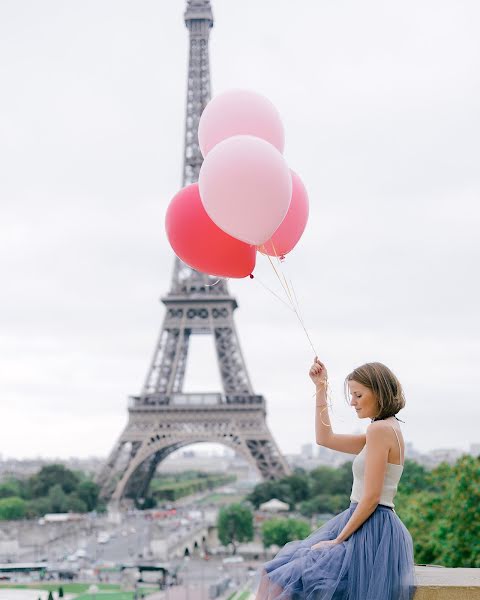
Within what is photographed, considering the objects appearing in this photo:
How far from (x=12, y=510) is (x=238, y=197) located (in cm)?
5719

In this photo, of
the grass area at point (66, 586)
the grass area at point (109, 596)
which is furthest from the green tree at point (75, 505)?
the grass area at point (109, 596)

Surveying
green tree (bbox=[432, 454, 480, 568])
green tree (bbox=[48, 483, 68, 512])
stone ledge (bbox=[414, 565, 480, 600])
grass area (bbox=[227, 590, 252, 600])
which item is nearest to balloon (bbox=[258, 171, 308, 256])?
stone ledge (bbox=[414, 565, 480, 600])

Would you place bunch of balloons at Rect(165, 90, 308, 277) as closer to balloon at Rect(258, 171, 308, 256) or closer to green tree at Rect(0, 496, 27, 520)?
balloon at Rect(258, 171, 308, 256)

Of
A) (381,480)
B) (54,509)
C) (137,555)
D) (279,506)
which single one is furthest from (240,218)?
(54,509)

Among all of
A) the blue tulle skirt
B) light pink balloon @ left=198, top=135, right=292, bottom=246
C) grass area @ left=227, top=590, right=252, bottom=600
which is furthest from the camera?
grass area @ left=227, top=590, right=252, bottom=600

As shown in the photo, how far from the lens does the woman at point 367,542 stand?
4.18 meters

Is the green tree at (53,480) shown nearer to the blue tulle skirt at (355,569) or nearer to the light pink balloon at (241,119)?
the light pink balloon at (241,119)

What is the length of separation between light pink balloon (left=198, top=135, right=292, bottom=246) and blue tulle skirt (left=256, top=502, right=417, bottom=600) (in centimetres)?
214

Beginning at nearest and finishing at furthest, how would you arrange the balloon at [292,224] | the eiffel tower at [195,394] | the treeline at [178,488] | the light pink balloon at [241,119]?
the light pink balloon at [241,119] < the balloon at [292,224] < the eiffel tower at [195,394] < the treeline at [178,488]

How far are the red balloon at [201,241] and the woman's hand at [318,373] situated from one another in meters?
1.60

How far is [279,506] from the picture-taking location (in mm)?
51969

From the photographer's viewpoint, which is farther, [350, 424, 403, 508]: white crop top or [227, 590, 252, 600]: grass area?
[227, 590, 252, 600]: grass area

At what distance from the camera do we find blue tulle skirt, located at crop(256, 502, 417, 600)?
4160 millimetres

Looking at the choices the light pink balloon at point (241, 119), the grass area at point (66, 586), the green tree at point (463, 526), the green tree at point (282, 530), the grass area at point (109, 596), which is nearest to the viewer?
the light pink balloon at point (241, 119)
